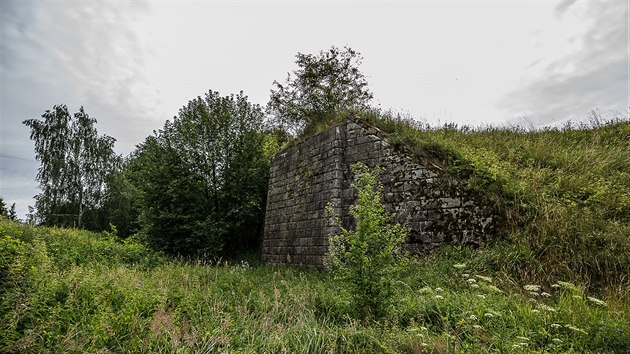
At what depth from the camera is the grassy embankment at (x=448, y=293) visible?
11.0 ft

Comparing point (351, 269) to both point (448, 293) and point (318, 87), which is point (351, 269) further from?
point (318, 87)

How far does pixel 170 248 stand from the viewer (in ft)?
43.0

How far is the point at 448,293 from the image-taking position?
4.52 meters

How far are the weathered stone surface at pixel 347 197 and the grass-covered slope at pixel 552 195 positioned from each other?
0.39 meters

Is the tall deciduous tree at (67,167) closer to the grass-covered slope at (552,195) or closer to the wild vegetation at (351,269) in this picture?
the wild vegetation at (351,269)

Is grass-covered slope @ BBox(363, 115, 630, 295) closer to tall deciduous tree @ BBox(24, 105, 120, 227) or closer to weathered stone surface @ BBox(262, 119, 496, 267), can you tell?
weathered stone surface @ BBox(262, 119, 496, 267)

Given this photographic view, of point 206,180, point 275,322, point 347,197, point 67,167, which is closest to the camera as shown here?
point 275,322

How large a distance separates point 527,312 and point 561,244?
2433mm

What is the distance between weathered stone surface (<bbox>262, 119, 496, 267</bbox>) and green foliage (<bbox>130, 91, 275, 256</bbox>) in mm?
2116

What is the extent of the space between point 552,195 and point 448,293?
3.61 m

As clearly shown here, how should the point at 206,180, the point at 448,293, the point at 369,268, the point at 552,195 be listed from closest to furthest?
1. the point at 369,268
2. the point at 448,293
3. the point at 552,195
4. the point at 206,180

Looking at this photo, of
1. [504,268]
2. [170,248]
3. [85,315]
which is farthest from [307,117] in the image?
[85,315]

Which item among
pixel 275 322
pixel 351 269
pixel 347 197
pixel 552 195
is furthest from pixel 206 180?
pixel 552 195

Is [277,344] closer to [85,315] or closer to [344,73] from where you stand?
[85,315]
